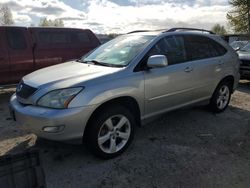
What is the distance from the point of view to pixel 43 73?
4.16 meters

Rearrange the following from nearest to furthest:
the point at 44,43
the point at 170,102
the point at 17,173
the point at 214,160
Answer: the point at 17,173
the point at 214,160
the point at 170,102
the point at 44,43

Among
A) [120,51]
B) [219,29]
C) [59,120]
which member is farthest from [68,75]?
[219,29]

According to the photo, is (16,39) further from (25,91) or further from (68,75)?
(68,75)

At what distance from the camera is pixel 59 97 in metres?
3.38

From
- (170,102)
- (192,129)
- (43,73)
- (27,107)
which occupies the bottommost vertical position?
(192,129)

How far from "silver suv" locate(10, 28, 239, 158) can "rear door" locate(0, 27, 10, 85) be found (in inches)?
121

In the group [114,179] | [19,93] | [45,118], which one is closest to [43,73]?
[19,93]

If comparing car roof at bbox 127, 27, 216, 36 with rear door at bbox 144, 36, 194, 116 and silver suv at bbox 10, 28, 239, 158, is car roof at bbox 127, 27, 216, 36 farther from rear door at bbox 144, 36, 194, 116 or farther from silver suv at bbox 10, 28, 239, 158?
rear door at bbox 144, 36, 194, 116

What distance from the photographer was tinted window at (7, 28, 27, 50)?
708 cm

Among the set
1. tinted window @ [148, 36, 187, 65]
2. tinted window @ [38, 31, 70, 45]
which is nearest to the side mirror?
tinted window @ [148, 36, 187, 65]

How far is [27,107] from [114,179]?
139cm

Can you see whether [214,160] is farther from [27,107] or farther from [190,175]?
[27,107]

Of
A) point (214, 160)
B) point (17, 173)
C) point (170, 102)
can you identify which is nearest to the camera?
point (17, 173)

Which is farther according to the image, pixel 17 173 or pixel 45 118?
pixel 45 118
